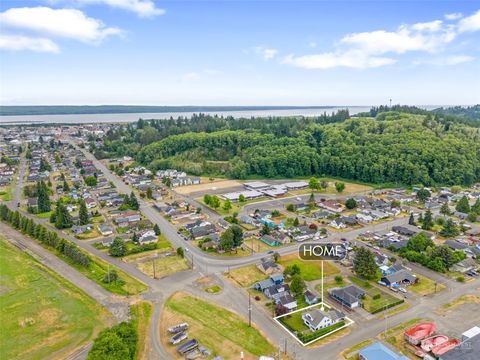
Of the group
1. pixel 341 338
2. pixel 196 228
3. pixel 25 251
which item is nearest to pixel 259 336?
pixel 341 338

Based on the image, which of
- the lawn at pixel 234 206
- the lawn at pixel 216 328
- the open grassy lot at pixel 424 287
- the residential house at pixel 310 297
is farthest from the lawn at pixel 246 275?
the lawn at pixel 234 206

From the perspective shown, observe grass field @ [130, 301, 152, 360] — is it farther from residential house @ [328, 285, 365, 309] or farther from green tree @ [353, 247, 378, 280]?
green tree @ [353, 247, 378, 280]

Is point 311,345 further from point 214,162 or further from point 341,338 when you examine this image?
point 214,162

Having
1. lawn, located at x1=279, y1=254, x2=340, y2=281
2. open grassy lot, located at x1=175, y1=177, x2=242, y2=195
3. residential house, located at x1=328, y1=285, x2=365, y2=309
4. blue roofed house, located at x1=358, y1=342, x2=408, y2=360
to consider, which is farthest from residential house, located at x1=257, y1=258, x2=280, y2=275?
open grassy lot, located at x1=175, y1=177, x2=242, y2=195

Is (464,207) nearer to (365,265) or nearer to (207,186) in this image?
(365,265)

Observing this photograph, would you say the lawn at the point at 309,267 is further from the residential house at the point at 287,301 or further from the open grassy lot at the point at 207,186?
the open grassy lot at the point at 207,186

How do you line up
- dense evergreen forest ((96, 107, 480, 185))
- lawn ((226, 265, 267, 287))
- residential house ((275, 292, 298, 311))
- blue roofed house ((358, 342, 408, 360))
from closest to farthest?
blue roofed house ((358, 342, 408, 360)) → residential house ((275, 292, 298, 311)) → lawn ((226, 265, 267, 287)) → dense evergreen forest ((96, 107, 480, 185))
